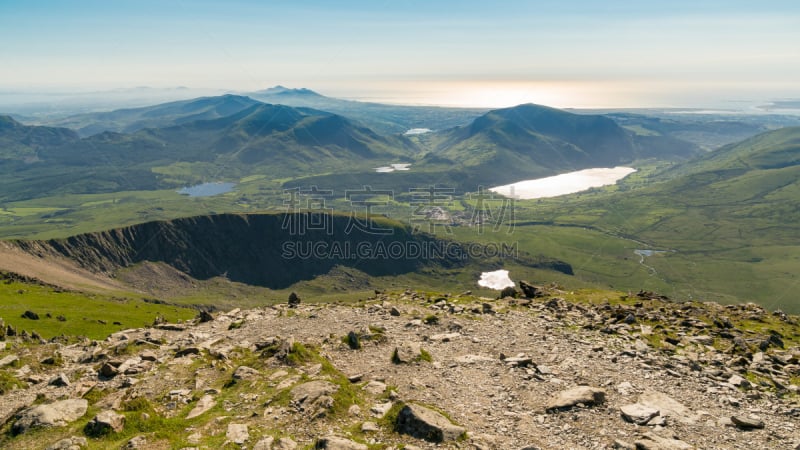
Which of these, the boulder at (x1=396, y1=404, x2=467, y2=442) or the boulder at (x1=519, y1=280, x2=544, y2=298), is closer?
the boulder at (x1=396, y1=404, x2=467, y2=442)

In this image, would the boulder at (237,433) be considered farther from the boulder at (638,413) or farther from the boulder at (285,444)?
the boulder at (638,413)

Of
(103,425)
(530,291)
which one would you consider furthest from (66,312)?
(530,291)

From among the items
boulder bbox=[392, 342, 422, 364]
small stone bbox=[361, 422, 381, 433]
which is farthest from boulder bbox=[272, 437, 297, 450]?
boulder bbox=[392, 342, 422, 364]

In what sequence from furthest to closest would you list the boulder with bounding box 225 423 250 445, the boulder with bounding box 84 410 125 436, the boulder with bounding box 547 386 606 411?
the boulder with bounding box 547 386 606 411 < the boulder with bounding box 84 410 125 436 < the boulder with bounding box 225 423 250 445

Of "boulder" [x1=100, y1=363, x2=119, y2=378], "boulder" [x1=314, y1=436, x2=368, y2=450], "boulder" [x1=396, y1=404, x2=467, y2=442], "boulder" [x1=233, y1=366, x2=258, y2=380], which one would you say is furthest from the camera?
"boulder" [x1=100, y1=363, x2=119, y2=378]

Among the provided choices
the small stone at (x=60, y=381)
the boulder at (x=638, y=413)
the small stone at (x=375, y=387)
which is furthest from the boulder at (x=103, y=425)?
the boulder at (x=638, y=413)

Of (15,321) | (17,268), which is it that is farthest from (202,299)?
(15,321)

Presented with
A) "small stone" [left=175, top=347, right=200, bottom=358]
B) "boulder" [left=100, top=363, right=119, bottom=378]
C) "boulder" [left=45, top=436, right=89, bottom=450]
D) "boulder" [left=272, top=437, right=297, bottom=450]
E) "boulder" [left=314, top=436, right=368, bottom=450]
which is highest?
"boulder" [left=314, top=436, right=368, bottom=450]

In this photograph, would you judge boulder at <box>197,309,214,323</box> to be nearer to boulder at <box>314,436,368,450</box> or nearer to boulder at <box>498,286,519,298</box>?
boulder at <box>498,286,519,298</box>
